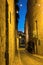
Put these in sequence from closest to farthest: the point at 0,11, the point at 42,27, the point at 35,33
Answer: the point at 0,11 → the point at 42,27 → the point at 35,33

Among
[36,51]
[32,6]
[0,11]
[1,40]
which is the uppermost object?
[32,6]

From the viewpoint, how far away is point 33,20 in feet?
93.3

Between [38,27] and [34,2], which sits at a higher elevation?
[34,2]

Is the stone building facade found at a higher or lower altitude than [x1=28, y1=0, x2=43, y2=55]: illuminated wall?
lower

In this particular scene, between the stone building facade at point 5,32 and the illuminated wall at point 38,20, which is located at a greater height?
the illuminated wall at point 38,20

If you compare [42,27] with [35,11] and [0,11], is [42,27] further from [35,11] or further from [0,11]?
[0,11]

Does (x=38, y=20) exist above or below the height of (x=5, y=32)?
above

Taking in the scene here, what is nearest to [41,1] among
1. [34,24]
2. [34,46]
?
[34,24]

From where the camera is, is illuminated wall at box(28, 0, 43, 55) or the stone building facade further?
illuminated wall at box(28, 0, 43, 55)

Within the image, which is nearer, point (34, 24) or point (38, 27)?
point (38, 27)

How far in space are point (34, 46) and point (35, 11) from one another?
517 centimetres

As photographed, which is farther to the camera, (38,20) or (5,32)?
(38,20)

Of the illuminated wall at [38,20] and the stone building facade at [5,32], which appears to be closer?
the stone building facade at [5,32]

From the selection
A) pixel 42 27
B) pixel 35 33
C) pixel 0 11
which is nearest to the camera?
pixel 0 11
